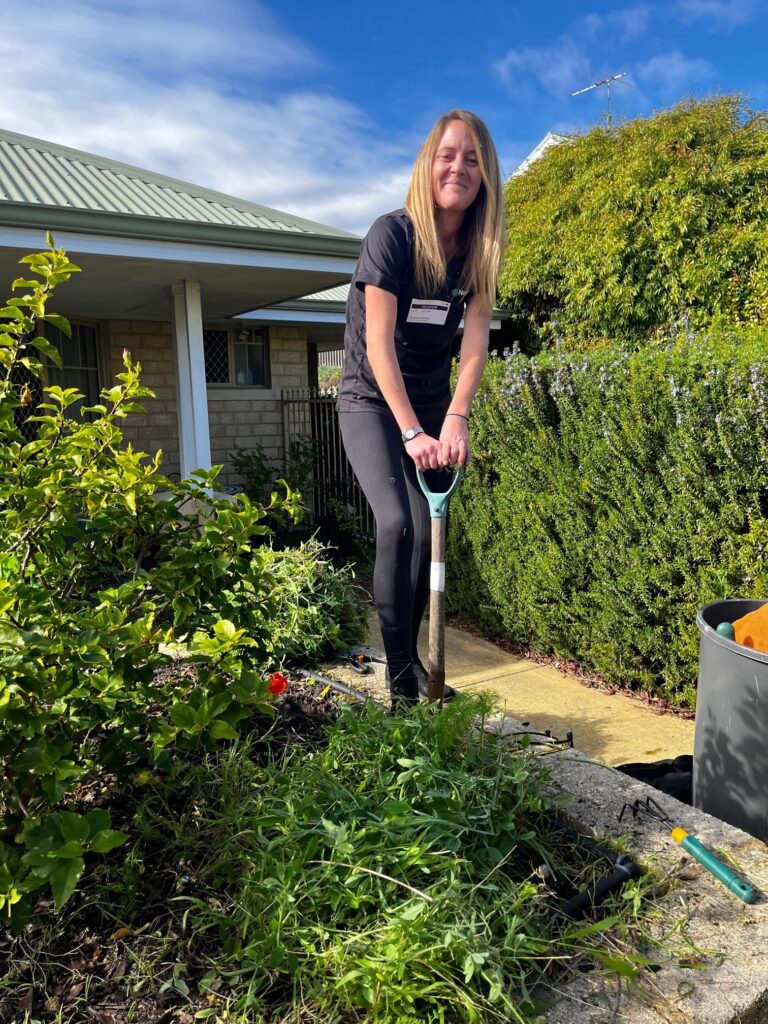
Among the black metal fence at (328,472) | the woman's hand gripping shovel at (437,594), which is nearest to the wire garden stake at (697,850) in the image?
the woman's hand gripping shovel at (437,594)

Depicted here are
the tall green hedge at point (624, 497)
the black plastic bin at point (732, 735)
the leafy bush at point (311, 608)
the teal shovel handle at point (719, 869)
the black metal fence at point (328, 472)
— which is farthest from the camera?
the black metal fence at point (328, 472)

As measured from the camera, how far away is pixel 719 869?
1628 mm

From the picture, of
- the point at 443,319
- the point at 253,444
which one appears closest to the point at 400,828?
the point at 443,319

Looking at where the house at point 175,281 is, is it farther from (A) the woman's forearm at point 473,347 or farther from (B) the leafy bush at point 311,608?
(A) the woman's forearm at point 473,347

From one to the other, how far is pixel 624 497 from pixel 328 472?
20.0 feet

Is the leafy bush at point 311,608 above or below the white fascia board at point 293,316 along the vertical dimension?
below

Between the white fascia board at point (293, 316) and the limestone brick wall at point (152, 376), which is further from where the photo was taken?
the white fascia board at point (293, 316)

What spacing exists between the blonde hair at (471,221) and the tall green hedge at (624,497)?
130 cm

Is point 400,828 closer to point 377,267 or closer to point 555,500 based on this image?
point 377,267

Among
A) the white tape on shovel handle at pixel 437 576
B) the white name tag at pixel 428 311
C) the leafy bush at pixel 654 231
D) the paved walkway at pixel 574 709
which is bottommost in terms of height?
the paved walkway at pixel 574 709

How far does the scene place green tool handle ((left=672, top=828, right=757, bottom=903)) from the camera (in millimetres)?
1578

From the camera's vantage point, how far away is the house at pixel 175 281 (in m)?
5.62

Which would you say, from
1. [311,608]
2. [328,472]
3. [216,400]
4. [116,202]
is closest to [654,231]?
[328,472]

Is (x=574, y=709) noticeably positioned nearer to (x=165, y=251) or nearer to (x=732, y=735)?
(x=732, y=735)
